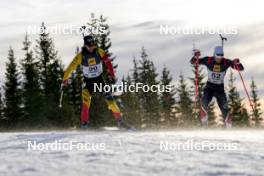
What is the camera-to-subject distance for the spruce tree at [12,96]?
163 feet

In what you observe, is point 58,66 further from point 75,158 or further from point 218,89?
point 75,158

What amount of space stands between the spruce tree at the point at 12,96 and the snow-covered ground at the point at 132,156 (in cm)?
4033

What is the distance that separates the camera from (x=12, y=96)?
5041 centimetres

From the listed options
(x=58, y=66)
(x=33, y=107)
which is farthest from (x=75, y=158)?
(x=58, y=66)

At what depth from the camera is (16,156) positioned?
8.21m

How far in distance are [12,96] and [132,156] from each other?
144 ft

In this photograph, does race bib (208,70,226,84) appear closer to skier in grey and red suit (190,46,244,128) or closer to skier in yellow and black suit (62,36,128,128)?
skier in grey and red suit (190,46,244,128)

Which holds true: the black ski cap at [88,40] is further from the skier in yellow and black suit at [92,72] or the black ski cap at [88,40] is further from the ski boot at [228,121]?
the ski boot at [228,121]

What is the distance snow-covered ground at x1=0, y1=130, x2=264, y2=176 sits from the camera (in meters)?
7.11

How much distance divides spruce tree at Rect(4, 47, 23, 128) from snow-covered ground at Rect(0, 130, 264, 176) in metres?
40.3

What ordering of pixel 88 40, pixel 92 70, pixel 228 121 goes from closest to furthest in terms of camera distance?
pixel 88 40 → pixel 92 70 → pixel 228 121

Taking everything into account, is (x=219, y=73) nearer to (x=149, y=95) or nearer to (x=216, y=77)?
(x=216, y=77)

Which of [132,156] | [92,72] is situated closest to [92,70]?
[92,72]

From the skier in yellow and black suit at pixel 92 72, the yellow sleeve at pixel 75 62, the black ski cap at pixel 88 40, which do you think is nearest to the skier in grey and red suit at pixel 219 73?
the skier in yellow and black suit at pixel 92 72
